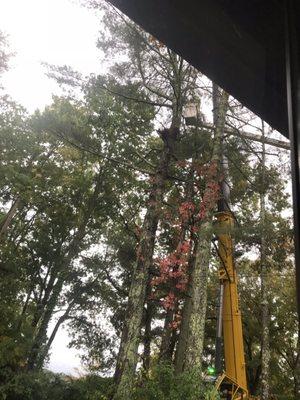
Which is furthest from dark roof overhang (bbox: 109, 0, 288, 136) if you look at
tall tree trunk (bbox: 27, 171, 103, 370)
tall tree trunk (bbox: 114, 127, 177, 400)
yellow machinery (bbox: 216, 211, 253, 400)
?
tall tree trunk (bbox: 27, 171, 103, 370)

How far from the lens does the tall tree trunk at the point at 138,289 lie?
823 cm

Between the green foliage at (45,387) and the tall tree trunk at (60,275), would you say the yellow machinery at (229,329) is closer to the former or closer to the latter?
the green foliage at (45,387)

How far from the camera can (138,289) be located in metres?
9.42

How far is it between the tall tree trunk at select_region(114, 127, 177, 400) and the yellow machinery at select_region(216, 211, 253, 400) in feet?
6.51

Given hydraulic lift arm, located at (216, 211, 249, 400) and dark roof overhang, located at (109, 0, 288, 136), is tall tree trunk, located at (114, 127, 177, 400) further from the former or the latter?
dark roof overhang, located at (109, 0, 288, 136)

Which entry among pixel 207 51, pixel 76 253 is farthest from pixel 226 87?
pixel 76 253

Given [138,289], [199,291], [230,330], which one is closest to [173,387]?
[138,289]

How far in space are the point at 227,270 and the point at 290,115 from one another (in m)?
9.76

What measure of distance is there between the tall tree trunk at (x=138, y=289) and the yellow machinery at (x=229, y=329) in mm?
1984

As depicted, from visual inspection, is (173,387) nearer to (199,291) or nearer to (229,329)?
(199,291)

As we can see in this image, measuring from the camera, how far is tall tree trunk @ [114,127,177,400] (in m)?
8.23

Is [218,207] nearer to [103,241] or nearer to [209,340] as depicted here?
[103,241]

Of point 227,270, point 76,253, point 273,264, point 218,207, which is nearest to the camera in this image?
point 227,270

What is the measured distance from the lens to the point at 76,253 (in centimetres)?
1934
